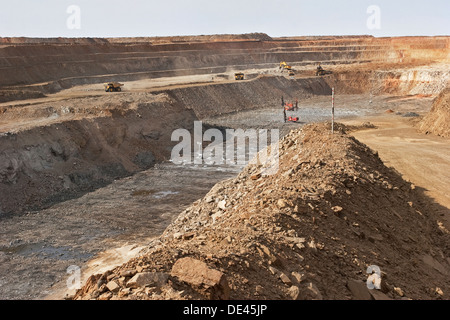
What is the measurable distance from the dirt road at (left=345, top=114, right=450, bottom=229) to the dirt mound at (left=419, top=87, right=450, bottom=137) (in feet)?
1.84

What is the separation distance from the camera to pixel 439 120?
25.6 meters

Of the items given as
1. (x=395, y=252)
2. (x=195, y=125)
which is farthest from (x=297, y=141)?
(x=195, y=125)

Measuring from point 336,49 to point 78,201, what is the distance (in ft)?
246

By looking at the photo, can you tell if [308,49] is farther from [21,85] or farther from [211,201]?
[211,201]

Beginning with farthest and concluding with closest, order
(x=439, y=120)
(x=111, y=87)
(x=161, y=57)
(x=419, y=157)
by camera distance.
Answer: (x=161, y=57) → (x=111, y=87) → (x=439, y=120) → (x=419, y=157)

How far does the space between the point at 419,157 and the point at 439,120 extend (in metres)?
7.48

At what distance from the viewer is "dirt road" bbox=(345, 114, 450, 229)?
51.8ft

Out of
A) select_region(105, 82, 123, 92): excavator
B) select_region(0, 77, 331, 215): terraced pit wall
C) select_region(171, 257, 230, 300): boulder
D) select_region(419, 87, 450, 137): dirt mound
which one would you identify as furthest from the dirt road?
select_region(105, 82, 123, 92): excavator

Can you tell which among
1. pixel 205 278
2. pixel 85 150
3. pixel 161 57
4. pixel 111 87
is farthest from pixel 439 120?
pixel 161 57

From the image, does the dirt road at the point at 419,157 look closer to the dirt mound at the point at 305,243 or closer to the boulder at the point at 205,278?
the dirt mound at the point at 305,243

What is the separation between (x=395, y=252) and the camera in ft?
31.0

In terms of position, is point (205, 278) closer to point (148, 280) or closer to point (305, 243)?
point (148, 280)

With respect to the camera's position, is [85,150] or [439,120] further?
[85,150]

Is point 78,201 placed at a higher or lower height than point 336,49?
lower
